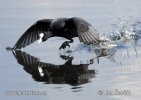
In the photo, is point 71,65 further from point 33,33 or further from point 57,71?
point 33,33

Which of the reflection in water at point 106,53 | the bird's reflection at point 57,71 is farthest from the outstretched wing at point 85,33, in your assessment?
the bird's reflection at point 57,71

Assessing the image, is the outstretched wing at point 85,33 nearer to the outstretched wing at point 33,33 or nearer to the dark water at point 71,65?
the dark water at point 71,65

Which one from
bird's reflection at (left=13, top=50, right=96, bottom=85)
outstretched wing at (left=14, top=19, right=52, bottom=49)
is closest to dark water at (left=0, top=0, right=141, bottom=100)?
bird's reflection at (left=13, top=50, right=96, bottom=85)

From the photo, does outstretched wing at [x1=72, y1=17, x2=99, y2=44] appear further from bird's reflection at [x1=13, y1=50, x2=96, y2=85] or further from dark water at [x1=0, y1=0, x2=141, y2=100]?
bird's reflection at [x1=13, y1=50, x2=96, y2=85]

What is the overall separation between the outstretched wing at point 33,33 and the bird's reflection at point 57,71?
2.79 ft

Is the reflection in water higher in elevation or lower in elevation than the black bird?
lower

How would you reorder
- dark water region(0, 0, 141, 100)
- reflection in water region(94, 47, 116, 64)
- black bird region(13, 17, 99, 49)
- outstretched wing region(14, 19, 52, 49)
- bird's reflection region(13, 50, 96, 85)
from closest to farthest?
dark water region(0, 0, 141, 100), bird's reflection region(13, 50, 96, 85), reflection in water region(94, 47, 116, 64), black bird region(13, 17, 99, 49), outstretched wing region(14, 19, 52, 49)

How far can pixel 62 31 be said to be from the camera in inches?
480

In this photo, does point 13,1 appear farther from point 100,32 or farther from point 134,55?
point 134,55

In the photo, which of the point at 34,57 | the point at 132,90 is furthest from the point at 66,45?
the point at 132,90

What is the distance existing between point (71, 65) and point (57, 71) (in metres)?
0.46

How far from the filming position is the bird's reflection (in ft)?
31.7

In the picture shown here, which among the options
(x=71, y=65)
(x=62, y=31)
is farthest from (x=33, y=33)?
(x=71, y=65)

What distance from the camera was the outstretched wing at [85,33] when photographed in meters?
11.6
